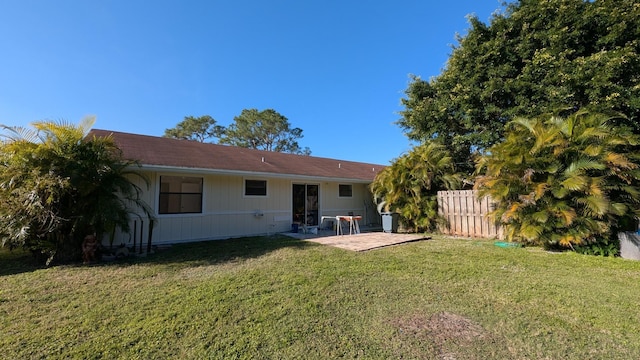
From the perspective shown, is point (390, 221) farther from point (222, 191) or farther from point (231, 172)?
point (222, 191)

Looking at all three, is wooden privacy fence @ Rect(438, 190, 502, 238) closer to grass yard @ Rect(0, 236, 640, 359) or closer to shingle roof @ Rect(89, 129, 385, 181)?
grass yard @ Rect(0, 236, 640, 359)

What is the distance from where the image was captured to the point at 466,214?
1011cm

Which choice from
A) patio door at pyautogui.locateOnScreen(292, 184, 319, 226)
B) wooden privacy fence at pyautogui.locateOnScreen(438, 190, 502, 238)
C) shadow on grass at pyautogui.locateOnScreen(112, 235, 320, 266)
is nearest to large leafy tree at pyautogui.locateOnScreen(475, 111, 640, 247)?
wooden privacy fence at pyautogui.locateOnScreen(438, 190, 502, 238)

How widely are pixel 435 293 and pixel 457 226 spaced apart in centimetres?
694

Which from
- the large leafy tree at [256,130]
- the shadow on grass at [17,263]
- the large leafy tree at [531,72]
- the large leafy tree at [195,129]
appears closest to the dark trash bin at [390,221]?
the large leafy tree at [531,72]

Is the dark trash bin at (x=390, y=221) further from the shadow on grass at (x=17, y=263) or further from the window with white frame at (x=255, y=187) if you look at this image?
the shadow on grass at (x=17, y=263)

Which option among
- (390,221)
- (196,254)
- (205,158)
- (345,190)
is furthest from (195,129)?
(196,254)

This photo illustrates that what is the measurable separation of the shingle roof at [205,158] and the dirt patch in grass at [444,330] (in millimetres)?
7527

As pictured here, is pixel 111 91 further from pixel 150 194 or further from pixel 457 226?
pixel 457 226

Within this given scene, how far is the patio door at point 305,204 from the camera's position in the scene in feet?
38.9

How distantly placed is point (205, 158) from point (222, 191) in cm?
142

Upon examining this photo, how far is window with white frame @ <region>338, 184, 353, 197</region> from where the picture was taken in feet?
43.9

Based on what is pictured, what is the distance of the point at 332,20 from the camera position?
1243 cm

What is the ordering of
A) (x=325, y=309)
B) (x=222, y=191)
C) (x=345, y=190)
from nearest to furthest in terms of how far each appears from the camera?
(x=325, y=309), (x=222, y=191), (x=345, y=190)
